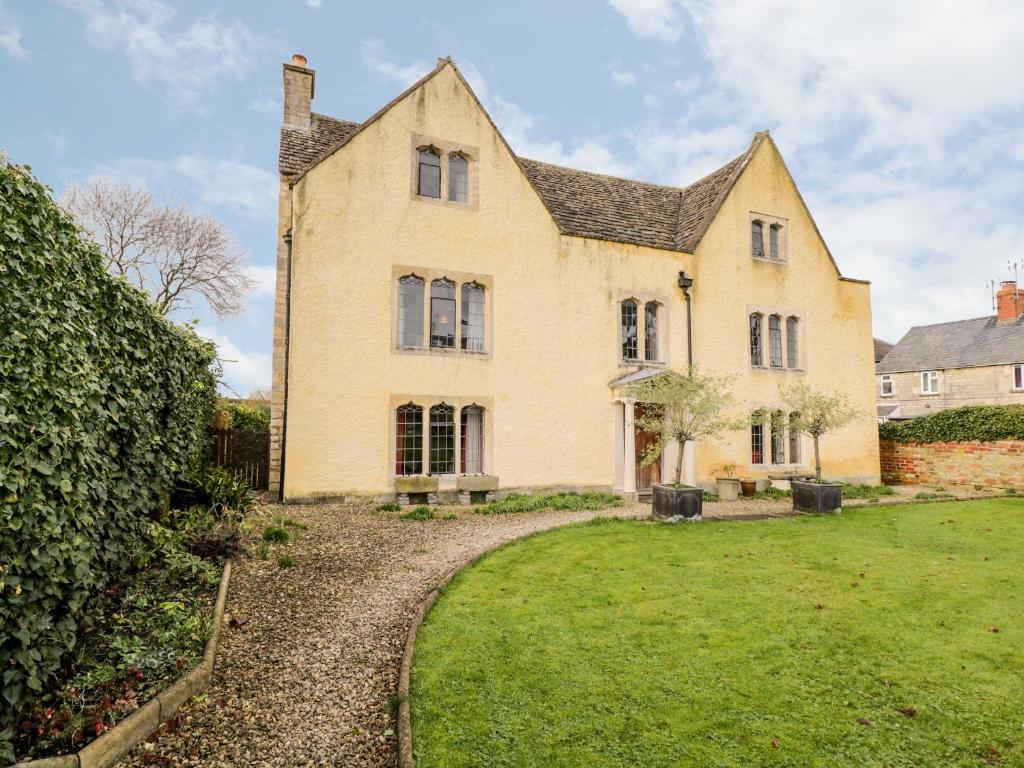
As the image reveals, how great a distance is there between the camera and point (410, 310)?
14.9 m

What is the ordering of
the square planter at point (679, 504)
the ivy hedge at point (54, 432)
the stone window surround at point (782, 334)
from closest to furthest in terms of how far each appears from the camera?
1. the ivy hedge at point (54, 432)
2. the square planter at point (679, 504)
3. the stone window surround at point (782, 334)

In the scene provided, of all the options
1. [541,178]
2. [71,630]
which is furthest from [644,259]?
[71,630]

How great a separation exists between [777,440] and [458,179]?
44.2ft

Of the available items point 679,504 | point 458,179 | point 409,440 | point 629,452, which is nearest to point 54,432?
point 679,504

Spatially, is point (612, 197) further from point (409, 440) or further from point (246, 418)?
point (246, 418)

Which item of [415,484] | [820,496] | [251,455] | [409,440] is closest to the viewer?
[820,496]

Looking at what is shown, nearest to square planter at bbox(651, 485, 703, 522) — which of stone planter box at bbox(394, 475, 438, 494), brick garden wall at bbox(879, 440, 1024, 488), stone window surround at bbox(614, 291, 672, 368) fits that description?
stone window surround at bbox(614, 291, 672, 368)

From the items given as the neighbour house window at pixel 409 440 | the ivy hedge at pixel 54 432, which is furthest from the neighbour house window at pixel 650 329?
the ivy hedge at pixel 54 432

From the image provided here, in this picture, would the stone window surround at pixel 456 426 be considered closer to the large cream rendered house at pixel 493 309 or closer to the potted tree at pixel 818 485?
the large cream rendered house at pixel 493 309

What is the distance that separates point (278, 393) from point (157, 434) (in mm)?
7671

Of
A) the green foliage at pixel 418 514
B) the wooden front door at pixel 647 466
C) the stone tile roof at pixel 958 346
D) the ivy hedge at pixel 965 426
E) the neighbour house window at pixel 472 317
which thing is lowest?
the green foliage at pixel 418 514

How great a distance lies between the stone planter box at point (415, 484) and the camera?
46.4 feet

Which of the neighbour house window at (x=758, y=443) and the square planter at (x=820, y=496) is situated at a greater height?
the neighbour house window at (x=758, y=443)

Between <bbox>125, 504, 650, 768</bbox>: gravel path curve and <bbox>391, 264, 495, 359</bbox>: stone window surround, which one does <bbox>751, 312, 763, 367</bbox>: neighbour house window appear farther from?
<bbox>125, 504, 650, 768</bbox>: gravel path curve
